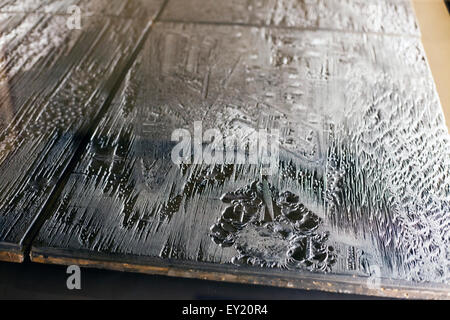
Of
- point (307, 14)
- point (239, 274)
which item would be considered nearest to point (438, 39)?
point (307, 14)

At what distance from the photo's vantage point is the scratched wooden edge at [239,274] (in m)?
0.88

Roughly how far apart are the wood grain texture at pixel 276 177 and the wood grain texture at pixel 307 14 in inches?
9.5

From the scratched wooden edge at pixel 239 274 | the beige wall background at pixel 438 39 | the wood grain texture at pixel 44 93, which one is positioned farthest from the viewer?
the beige wall background at pixel 438 39

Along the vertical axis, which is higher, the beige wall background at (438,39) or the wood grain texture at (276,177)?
the wood grain texture at (276,177)

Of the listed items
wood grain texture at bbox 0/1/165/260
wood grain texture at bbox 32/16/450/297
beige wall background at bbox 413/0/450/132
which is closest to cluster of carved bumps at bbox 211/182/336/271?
wood grain texture at bbox 32/16/450/297

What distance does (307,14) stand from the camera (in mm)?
1862

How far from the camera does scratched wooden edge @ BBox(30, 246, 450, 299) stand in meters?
0.88

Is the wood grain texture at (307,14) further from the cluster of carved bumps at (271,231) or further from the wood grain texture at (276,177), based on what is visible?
the cluster of carved bumps at (271,231)

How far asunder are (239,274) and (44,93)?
88cm

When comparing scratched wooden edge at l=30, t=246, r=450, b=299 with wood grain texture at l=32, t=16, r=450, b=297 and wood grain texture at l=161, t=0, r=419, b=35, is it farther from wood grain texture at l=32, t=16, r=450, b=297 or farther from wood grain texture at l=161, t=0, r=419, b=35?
wood grain texture at l=161, t=0, r=419, b=35

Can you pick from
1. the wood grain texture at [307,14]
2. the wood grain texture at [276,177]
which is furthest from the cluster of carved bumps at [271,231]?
the wood grain texture at [307,14]

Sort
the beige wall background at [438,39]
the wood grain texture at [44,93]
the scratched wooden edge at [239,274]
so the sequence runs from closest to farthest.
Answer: the scratched wooden edge at [239,274]
the wood grain texture at [44,93]
the beige wall background at [438,39]

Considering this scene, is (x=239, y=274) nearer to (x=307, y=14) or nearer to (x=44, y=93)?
(x=44, y=93)

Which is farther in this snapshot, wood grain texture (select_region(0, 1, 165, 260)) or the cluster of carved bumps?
wood grain texture (select_region(0, 1, 165, 260))
